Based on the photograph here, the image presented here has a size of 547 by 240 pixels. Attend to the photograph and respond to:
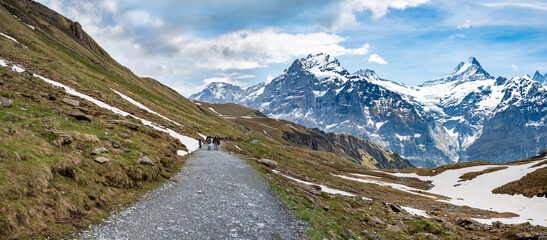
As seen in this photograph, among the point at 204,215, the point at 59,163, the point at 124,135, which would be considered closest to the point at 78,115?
the point at 124,135

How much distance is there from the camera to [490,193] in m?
57.9

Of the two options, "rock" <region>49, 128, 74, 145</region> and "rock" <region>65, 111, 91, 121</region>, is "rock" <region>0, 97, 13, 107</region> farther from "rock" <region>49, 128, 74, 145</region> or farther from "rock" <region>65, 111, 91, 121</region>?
"rock" <region>49, 128, 74, 145</region>

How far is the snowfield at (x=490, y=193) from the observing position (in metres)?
36.6

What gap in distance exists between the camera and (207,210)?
15445mm

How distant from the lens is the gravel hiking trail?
1215cm

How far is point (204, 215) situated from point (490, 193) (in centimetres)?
6669

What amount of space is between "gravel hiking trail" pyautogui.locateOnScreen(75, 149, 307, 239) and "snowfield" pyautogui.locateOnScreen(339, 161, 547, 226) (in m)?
27.5

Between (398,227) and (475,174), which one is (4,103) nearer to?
(398,227)

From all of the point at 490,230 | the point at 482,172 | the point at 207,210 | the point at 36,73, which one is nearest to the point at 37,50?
the point at 36,73

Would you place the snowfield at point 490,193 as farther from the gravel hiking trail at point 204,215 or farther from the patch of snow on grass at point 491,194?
the gravel hiking trail at point 204,215

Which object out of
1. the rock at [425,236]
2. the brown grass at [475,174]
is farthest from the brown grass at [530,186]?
the rock at [425,236]

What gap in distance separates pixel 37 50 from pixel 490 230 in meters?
74.1

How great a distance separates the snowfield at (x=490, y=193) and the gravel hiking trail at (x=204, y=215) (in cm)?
2752

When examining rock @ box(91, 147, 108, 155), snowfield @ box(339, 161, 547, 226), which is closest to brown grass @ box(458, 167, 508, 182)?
snowfield @ box(339, 161, 547, 226)
